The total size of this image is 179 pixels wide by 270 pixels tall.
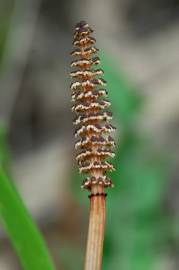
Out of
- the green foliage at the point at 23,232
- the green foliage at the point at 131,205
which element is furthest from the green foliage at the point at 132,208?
the green foliage at the point at 23,232

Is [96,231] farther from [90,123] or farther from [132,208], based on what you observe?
[132,208]

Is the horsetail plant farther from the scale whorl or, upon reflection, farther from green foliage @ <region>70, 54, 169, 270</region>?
green foliage @ <region>70, 54, 169, 270</region>

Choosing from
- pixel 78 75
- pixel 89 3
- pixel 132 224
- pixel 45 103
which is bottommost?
pixel 78 75

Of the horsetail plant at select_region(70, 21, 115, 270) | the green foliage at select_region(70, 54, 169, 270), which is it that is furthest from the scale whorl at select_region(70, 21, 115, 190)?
the green foliage at select_region(70, 54, 169, 270)

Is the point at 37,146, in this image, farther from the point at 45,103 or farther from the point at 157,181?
the point at 157,181

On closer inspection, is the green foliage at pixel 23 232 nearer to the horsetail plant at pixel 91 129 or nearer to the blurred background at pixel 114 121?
the horsetail plant at pixel 91 129

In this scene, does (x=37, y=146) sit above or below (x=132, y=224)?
above

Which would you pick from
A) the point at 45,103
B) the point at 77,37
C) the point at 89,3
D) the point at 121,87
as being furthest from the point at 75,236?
the point at 77,37

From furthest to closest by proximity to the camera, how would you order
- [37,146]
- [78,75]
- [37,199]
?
[37,146] → [37,199] → [78,75]
